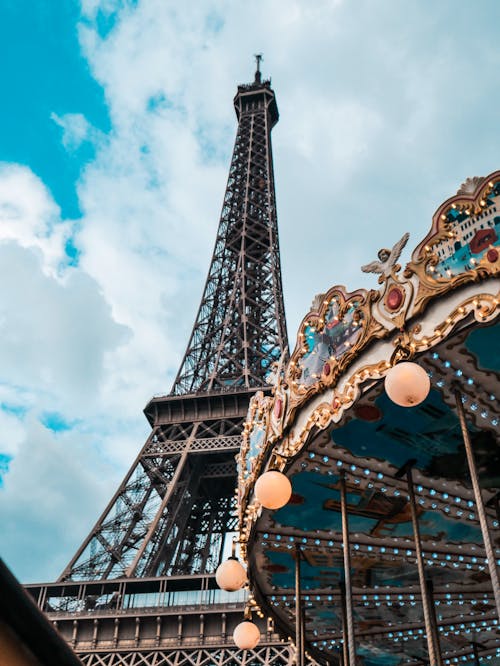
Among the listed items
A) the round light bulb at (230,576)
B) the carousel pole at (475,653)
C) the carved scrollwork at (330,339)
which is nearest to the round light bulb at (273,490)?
the carved scrollwork at (330,339)

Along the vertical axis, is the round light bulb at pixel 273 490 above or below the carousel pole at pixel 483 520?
above

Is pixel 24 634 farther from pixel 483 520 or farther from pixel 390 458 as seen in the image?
pixel 390 458

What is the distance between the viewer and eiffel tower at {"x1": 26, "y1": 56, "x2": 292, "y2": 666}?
2512 cm

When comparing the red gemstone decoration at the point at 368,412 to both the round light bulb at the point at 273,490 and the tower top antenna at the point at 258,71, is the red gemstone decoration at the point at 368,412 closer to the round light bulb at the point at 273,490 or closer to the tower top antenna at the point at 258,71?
the round light bulb at the point at 273,490

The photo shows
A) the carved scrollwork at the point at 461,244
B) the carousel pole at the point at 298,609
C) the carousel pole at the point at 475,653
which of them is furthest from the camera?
the carousel pole at the point at 475,653

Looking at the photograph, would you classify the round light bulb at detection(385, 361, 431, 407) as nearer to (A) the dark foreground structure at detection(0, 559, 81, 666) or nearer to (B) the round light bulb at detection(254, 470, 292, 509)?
(B) the round light bulb at detection(254, 470, 292, 509)

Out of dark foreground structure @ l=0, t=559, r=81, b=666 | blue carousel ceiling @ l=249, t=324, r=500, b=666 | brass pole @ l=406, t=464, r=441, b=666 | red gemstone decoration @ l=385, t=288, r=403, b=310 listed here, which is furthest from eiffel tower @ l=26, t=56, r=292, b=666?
dark foreground structure @ l=0, t=559, r=81, b=666

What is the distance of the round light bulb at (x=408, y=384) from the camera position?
6.82 meters

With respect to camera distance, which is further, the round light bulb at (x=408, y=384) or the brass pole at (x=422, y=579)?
the brass pole at (x=422, y=579)

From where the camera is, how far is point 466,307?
281 inches

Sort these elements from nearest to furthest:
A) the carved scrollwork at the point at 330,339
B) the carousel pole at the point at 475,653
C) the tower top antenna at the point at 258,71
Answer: the carved scrollwork at the point at 330,339 < the carousel pole at the point at 475,653 < the tower top antenna at the point at 258,71

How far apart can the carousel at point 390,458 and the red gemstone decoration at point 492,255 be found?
22mm

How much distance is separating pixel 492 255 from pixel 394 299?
4.04 feet

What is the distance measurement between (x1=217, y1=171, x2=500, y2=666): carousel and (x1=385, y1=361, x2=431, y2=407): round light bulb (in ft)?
0.05
